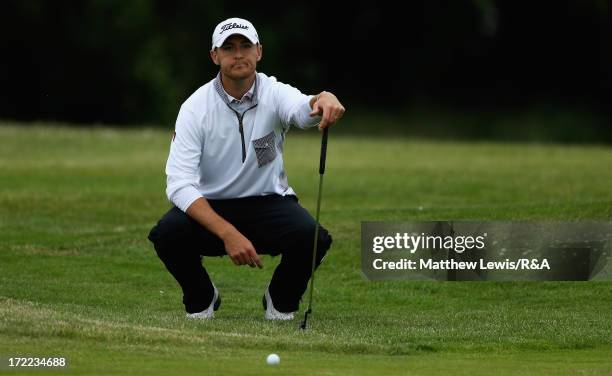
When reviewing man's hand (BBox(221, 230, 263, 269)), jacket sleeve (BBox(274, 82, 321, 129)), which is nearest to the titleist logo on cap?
jacket sleeve (BBox(274, 82, 321, 129))

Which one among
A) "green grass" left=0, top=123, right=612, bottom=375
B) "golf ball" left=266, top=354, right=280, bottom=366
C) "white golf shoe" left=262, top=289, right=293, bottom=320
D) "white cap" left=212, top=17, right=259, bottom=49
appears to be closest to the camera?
"golf ball" left=266, top=354, right=280, bottom=366

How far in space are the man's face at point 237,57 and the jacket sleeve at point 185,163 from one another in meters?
0.39

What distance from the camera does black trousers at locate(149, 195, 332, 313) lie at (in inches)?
372

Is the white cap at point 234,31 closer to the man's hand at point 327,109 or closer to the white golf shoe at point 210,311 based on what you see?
the man's hand at point 327,109

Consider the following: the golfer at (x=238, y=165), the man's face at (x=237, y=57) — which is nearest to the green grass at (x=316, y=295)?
the golfer at (x=238, y=165)

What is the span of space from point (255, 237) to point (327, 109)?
129 centimetres

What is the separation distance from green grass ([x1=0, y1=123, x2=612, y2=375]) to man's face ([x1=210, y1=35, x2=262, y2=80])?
1668 mm

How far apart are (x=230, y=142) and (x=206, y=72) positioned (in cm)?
3851

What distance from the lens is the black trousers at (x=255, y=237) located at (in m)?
9.46

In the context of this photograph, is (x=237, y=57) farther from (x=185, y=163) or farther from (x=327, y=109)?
Result: (x=327, y=109)


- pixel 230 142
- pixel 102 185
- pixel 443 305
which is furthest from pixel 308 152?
pixel 230 142

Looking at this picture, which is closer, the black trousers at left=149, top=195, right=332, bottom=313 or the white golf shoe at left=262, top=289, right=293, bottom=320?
the black trousers at left=149, top=195, right=332, bottom=313

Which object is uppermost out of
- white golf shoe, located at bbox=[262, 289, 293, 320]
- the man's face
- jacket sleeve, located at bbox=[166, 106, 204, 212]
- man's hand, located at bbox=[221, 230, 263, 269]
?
the man's face

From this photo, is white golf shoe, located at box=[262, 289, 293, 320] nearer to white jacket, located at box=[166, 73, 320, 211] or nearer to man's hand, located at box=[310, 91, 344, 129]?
white jacket, located at box=[166, 73, 320, 211]
